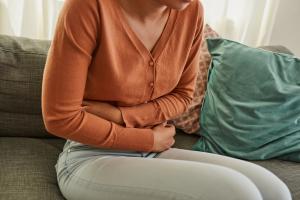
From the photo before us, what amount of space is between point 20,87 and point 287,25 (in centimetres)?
156

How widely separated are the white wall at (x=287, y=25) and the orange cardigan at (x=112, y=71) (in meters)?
1.12

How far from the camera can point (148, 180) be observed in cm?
94

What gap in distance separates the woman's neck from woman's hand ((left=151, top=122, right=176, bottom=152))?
33 centimetres

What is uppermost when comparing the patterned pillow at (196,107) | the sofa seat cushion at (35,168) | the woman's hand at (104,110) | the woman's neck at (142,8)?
the woman's neck at (142,8)

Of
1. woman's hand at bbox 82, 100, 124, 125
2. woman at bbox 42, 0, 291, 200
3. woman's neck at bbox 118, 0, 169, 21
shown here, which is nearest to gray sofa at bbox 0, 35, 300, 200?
woman at bbox 42, 0, 291, 200

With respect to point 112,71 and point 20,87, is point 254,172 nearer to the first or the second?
point 112,71

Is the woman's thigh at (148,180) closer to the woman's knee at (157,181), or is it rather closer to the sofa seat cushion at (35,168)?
the woman's knee at (157,181)

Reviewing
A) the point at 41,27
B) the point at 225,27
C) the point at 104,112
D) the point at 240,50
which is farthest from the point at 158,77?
the point at 225,27

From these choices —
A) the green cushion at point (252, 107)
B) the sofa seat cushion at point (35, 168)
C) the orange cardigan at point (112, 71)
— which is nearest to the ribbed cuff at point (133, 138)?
the orange cardigan at point (112, 71)

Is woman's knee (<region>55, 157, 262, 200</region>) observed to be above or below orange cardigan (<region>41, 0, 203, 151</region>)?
below

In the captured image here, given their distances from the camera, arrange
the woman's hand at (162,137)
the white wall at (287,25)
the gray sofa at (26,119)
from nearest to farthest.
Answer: the woman's hand at (162,137) → the gray sofa at (26,119) → the white wall at (287,25)

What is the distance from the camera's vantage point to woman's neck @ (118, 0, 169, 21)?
104 cm

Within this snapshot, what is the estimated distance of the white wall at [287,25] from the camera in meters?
2.15

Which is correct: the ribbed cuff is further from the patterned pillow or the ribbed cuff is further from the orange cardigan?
the patterned pillow
